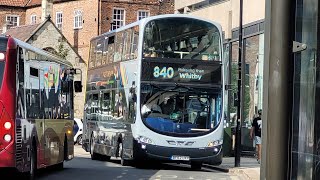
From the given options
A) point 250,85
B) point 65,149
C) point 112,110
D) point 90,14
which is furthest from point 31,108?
point 90,14

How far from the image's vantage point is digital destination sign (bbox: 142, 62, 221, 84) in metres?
20.9

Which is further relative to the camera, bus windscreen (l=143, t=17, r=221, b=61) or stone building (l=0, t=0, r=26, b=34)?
stone building (l=0, t=0, r=26, b=34)

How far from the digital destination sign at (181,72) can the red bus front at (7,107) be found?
878 cm

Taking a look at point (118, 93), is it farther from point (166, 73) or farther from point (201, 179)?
point (201, 179)

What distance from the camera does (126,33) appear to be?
23.0 m

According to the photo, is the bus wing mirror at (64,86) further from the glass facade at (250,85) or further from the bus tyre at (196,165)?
the glass facade at (250,85)

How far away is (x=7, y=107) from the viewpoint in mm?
12156

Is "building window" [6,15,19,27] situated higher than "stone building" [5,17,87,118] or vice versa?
"building window" [6,15,19,27]

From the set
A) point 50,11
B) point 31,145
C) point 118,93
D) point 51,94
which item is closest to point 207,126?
point 118,93

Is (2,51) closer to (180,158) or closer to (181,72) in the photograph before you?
(181,72)

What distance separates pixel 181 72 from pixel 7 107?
9.75 meters

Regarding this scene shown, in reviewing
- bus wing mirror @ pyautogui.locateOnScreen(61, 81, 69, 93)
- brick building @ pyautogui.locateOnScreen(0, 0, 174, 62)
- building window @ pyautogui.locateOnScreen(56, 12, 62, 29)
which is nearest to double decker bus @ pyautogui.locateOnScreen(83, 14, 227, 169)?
bus wing mirror @ pyautogui.locateOnScreen(61, 81, 69, 93)

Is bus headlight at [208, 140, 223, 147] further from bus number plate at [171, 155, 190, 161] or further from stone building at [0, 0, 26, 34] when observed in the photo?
stone building at [0, 0, 26, 34]

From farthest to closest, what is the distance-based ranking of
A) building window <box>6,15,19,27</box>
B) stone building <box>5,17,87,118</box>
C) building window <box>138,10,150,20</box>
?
building window <box>6,15,19,27</box> < building window <box>138,10,150,20</box> < stone building <box>5,17,87,118</box>
